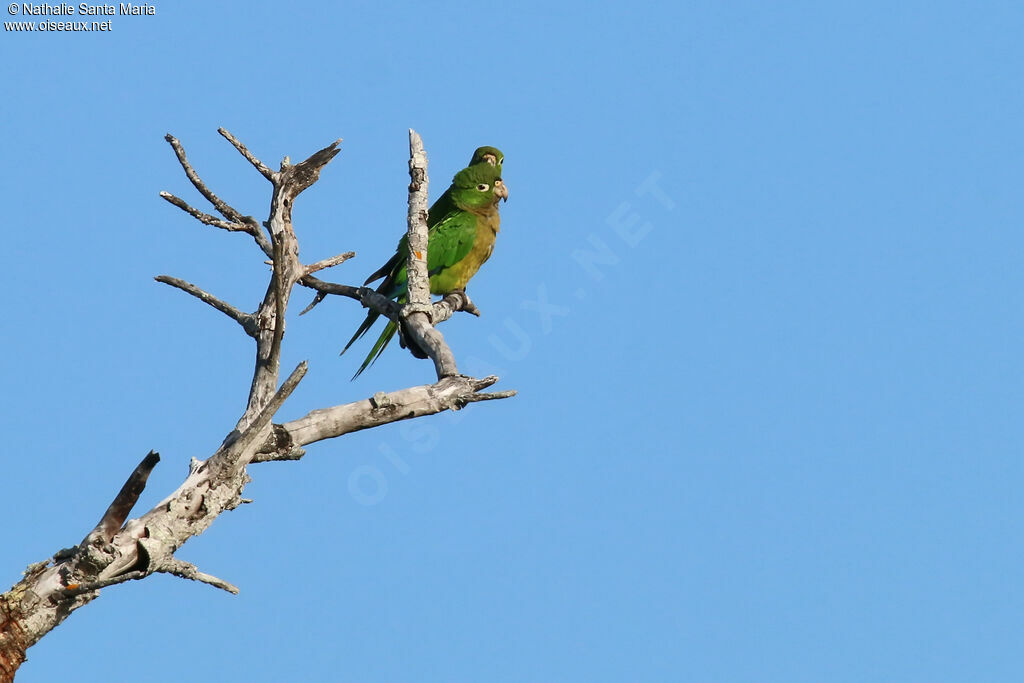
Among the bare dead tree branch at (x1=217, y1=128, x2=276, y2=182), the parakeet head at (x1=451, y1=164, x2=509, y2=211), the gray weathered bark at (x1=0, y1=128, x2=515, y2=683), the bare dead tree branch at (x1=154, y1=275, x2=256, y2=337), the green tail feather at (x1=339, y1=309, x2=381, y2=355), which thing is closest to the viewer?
the gray weathered bark at (x1=0, y1=128, x2=515, y2=683)

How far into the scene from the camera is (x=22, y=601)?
18.7ft

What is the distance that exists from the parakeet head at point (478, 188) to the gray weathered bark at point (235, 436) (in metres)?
2.68

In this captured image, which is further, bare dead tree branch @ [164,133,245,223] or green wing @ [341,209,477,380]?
green wing @ [341,209,477,380]

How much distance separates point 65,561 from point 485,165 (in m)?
6.27

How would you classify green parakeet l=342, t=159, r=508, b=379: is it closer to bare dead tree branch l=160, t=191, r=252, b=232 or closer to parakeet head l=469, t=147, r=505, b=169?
parakeet head l=469, t=147, r=505, b=169

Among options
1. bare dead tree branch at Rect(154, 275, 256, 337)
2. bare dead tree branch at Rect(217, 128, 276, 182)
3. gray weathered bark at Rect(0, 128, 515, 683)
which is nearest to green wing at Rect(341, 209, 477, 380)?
gray weathered bark at Rect(0, 128, 515, 683)

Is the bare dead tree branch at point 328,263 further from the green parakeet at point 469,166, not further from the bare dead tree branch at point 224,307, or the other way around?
the green parakeet at point 469,166

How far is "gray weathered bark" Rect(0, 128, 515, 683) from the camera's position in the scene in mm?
5703

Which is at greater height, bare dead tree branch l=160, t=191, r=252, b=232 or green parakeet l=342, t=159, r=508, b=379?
green parakeet l=342, t=159, r=508, b=379

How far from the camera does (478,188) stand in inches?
420

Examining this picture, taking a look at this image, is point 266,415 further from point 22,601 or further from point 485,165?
point 485,165

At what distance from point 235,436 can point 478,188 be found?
16.9 feet

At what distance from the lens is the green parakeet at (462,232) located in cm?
1009

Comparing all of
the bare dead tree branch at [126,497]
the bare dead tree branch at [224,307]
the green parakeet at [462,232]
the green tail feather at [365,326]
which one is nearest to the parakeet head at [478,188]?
the green parakeet at [462,232]
